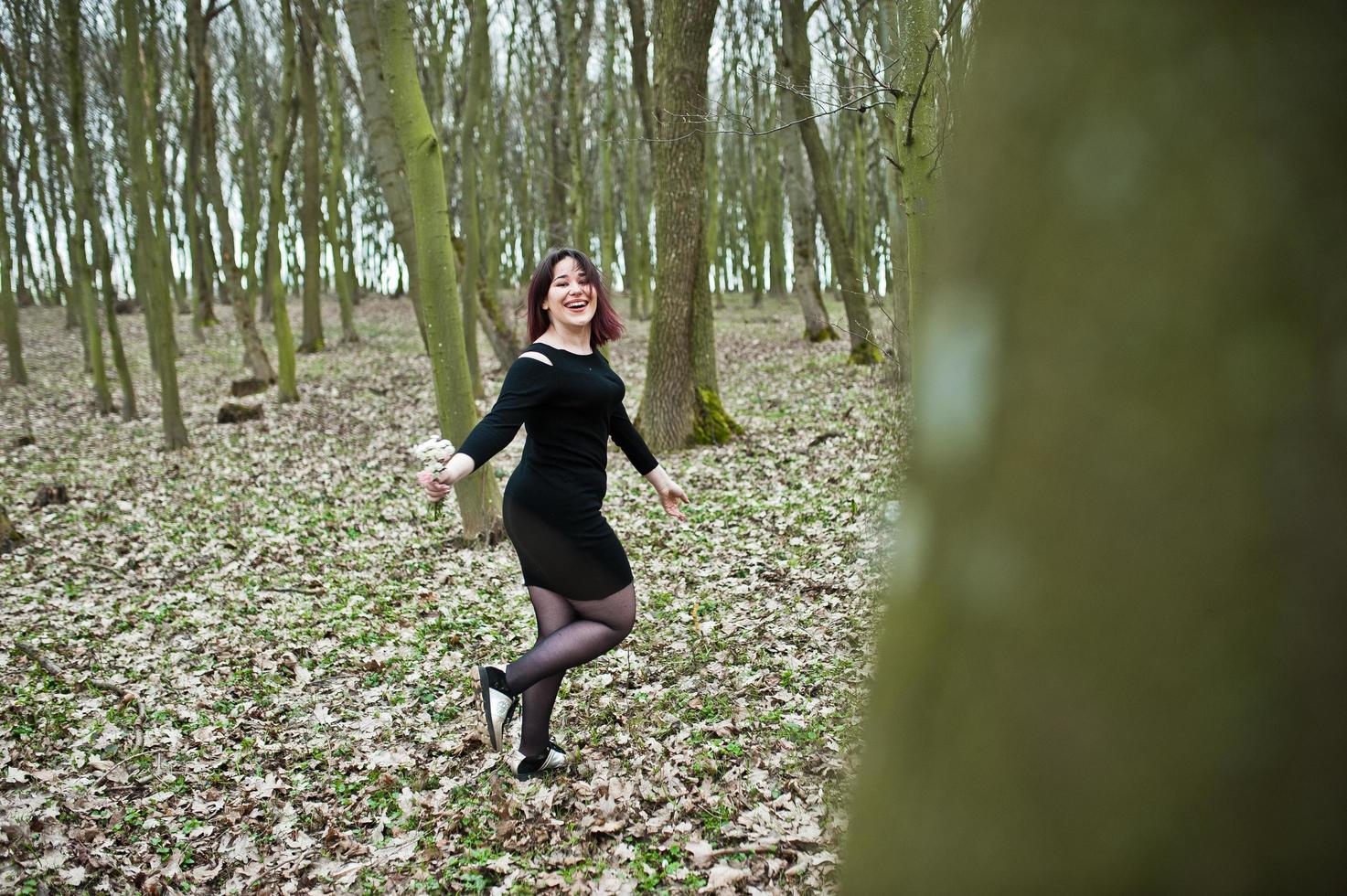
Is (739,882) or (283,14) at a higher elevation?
(283,14)

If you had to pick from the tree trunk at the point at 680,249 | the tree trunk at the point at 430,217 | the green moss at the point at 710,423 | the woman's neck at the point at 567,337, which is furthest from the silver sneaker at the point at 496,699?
the green moss at the point at 710,423

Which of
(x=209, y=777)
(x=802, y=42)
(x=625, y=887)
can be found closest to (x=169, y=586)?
(x=209, y=777)

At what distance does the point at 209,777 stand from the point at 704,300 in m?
7.67

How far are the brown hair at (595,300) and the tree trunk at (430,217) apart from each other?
12.0 ft

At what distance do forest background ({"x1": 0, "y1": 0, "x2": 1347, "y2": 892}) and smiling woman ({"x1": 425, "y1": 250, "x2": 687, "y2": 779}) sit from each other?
2.26ft

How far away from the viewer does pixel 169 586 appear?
7.42m

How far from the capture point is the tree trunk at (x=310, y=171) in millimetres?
16984

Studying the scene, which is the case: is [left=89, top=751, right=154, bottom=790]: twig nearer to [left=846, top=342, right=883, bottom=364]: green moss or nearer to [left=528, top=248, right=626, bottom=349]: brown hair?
[left=528, top=248, right=626, bottom=349]: brown hair

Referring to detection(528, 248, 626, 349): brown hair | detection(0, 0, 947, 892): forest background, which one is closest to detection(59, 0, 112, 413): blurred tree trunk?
detection(0, 0, 947, 892): forest background

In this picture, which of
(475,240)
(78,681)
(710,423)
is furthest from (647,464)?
(475,240)

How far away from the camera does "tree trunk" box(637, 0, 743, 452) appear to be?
32.0 feet

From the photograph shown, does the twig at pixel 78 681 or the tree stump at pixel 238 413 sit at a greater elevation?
the tree stump at pixel 238 413

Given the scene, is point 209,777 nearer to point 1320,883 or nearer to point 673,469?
point 1320,883

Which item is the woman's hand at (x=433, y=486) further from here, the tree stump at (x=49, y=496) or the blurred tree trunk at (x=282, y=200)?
the blurred tree trunk at (x=282, y=200)
